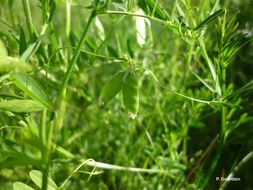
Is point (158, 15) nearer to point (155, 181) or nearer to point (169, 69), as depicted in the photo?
point (155, 181)

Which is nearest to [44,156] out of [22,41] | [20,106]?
[20,106]

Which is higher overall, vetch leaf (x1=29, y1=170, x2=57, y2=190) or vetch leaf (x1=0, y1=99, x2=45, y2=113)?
vetch leaf (x1=0, y1=99, x2=45, y2=113)

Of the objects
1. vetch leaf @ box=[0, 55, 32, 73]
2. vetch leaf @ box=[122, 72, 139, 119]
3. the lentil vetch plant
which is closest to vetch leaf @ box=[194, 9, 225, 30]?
the lentil vetch plant

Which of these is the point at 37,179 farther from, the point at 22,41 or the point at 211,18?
the point at 211,18

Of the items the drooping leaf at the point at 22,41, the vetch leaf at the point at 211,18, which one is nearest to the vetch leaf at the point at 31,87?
the drooping leaf at the point at 22,41

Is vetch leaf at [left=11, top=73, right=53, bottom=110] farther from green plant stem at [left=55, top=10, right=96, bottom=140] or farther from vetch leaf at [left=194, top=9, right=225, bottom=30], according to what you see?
vetch leaf at [left=194, top=9, right=225, bottom=30]

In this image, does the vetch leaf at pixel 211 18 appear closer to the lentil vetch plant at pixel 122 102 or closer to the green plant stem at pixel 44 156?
the lentil vetch plant at pixel 122 102

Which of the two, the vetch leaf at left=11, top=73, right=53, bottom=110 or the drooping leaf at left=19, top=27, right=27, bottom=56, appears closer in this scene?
the vetch leaf at left=11, top=73, right=53, bottom=110
